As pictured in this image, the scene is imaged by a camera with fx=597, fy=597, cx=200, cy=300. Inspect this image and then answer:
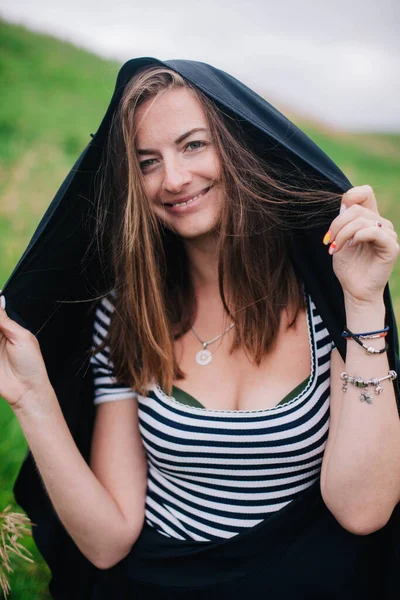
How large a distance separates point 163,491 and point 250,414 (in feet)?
1.70

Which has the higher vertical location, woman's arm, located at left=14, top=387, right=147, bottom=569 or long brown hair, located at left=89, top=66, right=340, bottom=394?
long brown hair, located at left=89, top=66, right=340, bottom=394

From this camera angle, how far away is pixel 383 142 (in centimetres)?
863

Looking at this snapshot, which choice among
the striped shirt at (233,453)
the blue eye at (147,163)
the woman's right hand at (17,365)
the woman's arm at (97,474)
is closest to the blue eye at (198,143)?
the blue eye at (147,163)

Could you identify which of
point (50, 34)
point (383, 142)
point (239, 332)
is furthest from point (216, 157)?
point (383, 142)

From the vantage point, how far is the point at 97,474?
2.23 m

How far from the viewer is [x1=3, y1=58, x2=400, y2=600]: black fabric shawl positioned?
192 cm

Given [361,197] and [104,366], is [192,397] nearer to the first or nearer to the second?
[104,366]

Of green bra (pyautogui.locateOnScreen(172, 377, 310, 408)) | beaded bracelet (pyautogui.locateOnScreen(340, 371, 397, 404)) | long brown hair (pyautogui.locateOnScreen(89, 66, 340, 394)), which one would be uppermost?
long brown hair (pyautogui.locateOnScreen(89, 66, 340, 394))

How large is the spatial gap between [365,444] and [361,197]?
72 cm

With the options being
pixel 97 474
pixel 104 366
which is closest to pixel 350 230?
pixel 104 366

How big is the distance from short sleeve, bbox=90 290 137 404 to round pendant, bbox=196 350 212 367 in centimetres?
27

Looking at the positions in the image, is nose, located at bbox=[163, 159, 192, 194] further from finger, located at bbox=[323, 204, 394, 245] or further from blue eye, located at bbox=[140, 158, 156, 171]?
finger, located at bbox=[323, 204, 394, 245]

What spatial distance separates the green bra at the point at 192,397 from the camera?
1.95 metres

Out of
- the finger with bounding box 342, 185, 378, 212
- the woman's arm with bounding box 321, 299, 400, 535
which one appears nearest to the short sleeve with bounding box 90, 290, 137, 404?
the woman's arm with bounding box 321, 299, 400, 535
